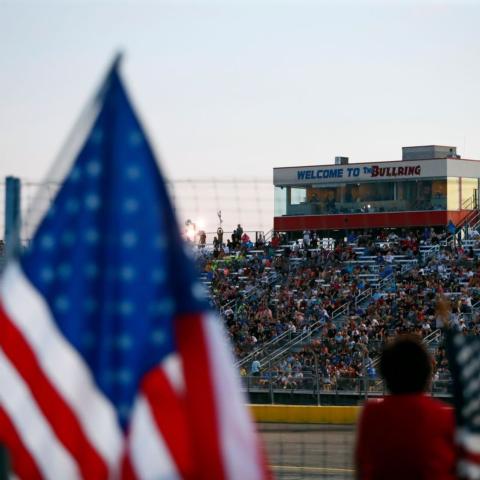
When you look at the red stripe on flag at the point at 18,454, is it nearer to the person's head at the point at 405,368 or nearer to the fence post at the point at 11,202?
the person's head at the point at 405,368

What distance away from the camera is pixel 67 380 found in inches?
151

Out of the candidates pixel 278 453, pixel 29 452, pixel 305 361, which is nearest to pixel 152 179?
pixel 29 452

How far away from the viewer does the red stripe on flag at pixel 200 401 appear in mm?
3631

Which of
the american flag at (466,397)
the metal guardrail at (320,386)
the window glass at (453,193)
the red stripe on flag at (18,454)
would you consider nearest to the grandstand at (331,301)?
the metal guardrail at (320,386)

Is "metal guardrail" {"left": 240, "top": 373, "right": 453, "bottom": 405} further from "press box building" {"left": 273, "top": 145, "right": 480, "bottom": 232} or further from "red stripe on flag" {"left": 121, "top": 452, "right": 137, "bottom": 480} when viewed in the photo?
"red stripe on flag" {"left": 121, "top": 452, "right": 137, "bottom": 480}

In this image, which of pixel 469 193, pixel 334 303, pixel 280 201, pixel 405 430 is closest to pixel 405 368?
pixel 405 430

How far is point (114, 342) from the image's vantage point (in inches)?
148

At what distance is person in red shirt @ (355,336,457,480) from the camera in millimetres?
4500

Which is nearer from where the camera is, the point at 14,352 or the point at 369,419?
the point at 14,352

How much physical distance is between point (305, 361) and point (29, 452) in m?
24.7

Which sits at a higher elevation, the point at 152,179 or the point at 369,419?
the point at 152,179

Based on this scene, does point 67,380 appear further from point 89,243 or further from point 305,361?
point 305,361

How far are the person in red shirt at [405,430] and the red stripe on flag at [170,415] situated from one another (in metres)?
1.07

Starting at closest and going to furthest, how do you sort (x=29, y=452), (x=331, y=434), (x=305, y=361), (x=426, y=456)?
1. (x=29, y=452)
2. (x=426, y=456)
3. (x=331, y=434)
4. (x=305, y=361)
